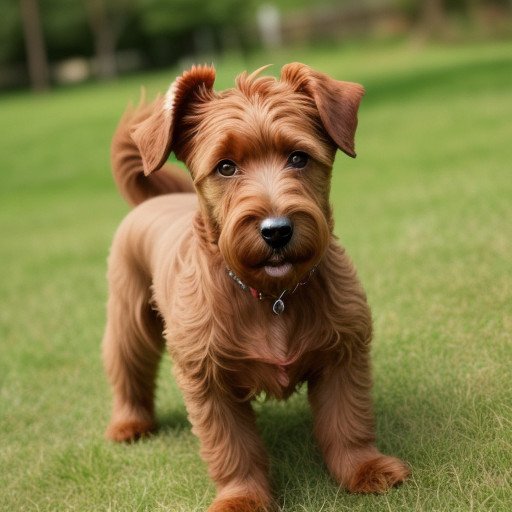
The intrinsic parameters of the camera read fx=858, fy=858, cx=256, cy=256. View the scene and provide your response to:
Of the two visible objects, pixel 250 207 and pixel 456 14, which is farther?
pixel 456 14

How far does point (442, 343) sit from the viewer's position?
5.19m

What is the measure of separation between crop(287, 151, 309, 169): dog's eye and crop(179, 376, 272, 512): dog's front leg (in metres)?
1.04

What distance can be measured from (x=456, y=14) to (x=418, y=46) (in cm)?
617

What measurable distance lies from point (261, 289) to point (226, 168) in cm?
52

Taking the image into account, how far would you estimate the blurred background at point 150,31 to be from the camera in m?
56.2

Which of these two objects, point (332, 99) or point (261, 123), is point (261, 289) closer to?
point (261, 123)

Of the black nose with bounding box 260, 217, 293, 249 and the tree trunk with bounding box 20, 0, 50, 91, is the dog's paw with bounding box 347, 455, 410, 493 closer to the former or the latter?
the black nose with bounding box 260, 217, 293, 249

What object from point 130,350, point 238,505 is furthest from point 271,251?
point 130,350

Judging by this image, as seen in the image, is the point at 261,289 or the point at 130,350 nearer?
the point at 261,289

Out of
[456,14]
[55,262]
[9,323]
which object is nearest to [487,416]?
[9,323]

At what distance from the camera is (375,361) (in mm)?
5238

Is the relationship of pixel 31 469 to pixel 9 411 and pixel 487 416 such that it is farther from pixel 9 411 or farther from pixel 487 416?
pixel 487 416

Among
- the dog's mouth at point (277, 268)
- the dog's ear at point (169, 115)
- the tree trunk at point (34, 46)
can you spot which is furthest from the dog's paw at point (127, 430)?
the tree trunk at point (34, 46)

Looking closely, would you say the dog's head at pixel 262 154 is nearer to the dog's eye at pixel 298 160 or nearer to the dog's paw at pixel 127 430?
the dog's eye at pixel 298 160
